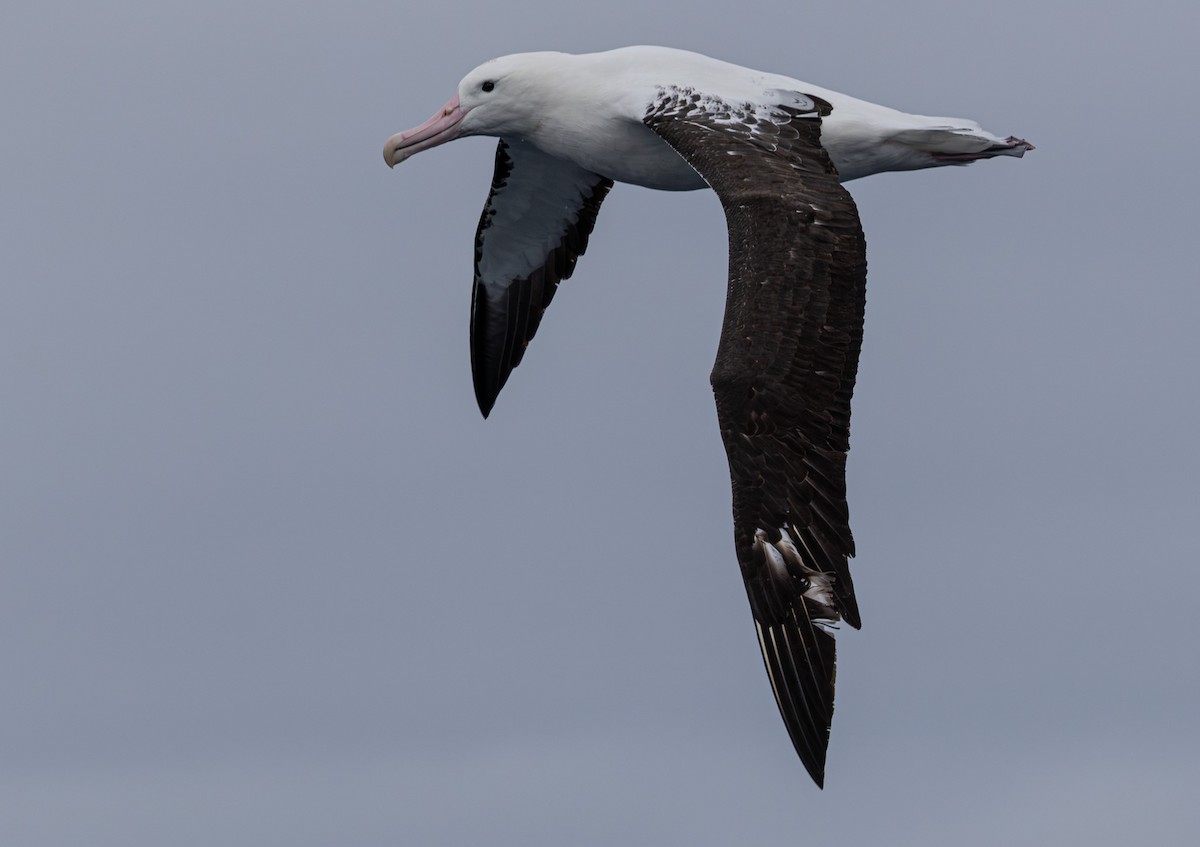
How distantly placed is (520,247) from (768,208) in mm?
5619

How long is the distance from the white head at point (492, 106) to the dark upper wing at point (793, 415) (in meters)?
2.66

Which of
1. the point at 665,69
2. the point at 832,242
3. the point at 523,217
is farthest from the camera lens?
the point at 523,217

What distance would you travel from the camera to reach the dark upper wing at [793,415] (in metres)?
14.6

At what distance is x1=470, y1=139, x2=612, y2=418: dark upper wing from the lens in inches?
788

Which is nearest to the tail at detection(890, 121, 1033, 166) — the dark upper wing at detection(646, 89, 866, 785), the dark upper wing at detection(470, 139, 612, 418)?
the dark upper wing at detection(646, 89, 866, 785)

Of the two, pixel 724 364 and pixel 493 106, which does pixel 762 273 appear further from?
pixel 493 106

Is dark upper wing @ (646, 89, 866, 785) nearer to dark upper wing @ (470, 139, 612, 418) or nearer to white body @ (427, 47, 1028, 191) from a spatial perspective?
white body @ (427, 47, 1028, 191)

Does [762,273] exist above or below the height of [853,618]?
above

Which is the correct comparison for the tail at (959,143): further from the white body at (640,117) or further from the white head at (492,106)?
the white head at (492,106)

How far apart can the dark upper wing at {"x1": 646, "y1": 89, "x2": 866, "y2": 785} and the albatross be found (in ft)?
0.03

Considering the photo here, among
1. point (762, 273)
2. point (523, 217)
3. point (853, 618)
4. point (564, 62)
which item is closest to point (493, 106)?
point (564, 62)

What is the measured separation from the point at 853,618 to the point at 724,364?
5.90 ft

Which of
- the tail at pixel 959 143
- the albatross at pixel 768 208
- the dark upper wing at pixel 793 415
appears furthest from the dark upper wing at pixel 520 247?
the dark upper wing at pixel 793 415

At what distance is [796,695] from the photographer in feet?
47.7
